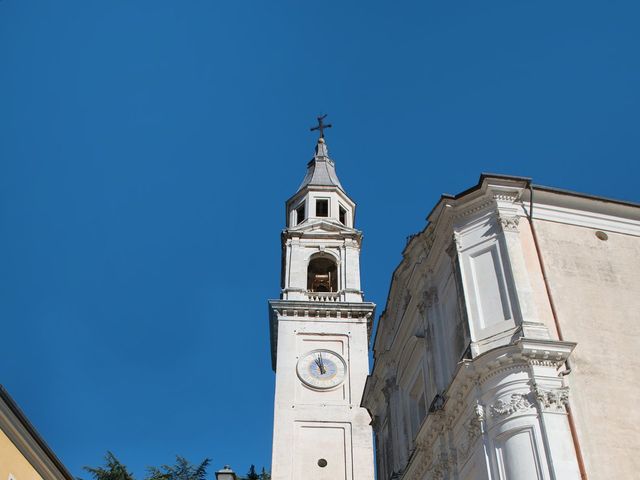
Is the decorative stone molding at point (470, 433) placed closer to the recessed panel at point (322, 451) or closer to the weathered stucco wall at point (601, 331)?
the weathered stucco wall at point (601, 331)

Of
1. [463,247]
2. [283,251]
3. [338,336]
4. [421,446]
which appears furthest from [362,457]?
[463,247]

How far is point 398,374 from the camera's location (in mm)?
23422

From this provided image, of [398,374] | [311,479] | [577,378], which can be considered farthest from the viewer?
[311,479]

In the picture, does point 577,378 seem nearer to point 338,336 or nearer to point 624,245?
point 624,245

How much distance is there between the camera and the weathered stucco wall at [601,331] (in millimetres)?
15070

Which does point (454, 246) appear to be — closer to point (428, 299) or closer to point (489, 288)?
point (489, 288)

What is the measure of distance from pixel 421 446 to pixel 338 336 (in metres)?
21.1

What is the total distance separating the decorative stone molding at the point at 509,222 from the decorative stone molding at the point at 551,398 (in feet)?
13.8

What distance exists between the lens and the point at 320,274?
149ft

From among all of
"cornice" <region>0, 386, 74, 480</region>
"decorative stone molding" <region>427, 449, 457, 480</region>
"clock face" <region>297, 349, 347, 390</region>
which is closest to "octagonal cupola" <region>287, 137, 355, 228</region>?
"clock face" <region>297, 349, 347, 390</region>

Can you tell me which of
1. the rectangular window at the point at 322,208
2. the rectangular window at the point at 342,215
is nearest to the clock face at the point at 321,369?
the rectangular window at the point at 342,215

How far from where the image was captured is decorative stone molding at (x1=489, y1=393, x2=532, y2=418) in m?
15.1

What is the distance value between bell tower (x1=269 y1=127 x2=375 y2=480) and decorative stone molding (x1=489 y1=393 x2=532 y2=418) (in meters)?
20.8

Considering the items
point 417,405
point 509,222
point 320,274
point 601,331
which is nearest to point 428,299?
point 417,405
